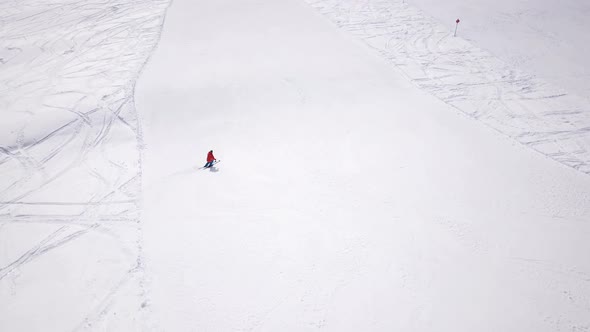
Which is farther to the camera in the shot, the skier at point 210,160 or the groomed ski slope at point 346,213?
the skier at point 210,160

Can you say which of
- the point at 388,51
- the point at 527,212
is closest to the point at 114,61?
the point at 388,51

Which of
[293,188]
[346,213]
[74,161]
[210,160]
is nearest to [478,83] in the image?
[346,213]

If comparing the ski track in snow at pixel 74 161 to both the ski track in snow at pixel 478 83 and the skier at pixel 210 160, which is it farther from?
the ski track in snow at pixel 478 83

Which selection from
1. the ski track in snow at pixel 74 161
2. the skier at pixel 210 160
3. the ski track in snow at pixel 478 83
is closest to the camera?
the ski track in snow at pixel 74 161

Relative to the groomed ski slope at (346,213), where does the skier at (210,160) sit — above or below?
above

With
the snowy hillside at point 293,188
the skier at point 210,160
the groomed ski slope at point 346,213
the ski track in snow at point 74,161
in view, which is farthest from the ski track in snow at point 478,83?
the ski track in snow at point 74,161

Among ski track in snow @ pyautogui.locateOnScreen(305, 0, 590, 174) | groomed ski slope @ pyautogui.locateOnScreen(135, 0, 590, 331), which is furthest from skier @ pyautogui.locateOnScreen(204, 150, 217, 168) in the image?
ski track in snow @ pyautogui.locateOnScreen(305, 0, 590, 174)
